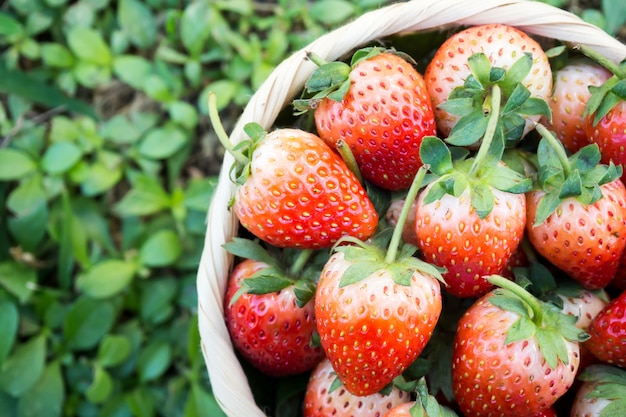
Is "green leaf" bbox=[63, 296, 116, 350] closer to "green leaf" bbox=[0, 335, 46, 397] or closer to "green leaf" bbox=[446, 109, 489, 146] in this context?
"green leaf" bbox=[0, 335, 46, 397]

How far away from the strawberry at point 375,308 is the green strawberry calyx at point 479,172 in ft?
0.07

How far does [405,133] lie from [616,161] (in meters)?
0.24

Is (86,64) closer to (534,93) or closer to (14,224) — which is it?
(14,224)

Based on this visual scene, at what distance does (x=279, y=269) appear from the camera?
2.41ft

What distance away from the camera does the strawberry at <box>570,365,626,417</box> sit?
2.20 feet

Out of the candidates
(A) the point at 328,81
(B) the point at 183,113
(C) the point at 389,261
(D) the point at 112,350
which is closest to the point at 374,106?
(A) the point at 328,81

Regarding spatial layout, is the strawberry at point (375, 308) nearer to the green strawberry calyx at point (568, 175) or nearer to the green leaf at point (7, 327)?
the green strawberry calyx at point (568, 175)

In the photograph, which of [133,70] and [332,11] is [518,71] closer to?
[332,11]

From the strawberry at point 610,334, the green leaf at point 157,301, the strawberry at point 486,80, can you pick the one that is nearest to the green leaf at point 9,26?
the green leaf at point 157,301

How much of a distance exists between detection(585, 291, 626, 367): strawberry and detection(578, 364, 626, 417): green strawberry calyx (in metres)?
0.01

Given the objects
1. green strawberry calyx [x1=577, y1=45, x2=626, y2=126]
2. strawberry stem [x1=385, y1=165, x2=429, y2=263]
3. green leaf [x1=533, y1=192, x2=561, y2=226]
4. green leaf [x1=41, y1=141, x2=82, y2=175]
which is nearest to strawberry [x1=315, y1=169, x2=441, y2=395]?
strawberry stem [x1=385, y1=165, x2=429, y2=263]

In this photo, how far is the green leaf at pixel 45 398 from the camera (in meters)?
1.06

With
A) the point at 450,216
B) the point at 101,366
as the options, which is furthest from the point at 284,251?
the point at 101,366

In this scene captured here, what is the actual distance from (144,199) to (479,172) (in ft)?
2.17
